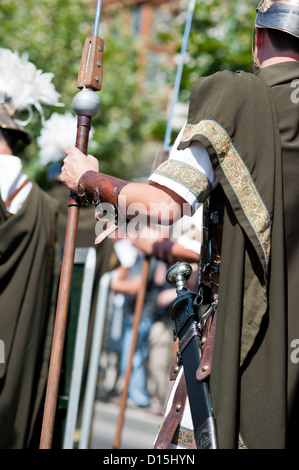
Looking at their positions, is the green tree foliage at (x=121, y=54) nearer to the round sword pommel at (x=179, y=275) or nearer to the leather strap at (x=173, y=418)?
the round sword pommel at (x=179, y=275)

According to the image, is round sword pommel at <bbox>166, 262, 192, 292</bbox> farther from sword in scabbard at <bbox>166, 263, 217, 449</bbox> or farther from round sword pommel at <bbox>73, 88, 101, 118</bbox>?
round sword pommel at <bbox>73, 88, 101, 118</bbox>

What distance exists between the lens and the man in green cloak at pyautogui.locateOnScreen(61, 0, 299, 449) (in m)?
1.84

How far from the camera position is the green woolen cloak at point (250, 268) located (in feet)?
6.00

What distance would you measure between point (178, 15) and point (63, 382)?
7.70m

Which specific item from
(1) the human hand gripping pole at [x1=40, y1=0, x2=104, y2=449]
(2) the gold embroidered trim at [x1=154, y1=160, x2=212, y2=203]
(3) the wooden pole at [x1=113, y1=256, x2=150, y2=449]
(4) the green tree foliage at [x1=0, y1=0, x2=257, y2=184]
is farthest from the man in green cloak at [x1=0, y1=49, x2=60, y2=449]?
(4) the green tree foliage at [x1=0, y1=0, x2=257, y2=184]

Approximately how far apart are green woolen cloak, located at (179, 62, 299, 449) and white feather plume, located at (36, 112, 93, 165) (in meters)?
3.16

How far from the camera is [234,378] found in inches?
71.8

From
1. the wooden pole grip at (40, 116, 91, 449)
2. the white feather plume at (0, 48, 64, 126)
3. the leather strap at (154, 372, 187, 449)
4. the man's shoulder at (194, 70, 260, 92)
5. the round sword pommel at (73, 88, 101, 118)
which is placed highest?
the white feather plume at (0, 48, 64, 126)

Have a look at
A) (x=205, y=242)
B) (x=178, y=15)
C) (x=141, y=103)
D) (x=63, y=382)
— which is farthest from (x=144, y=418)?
(x=141, y=103)

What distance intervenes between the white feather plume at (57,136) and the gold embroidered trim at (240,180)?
10.4 feet

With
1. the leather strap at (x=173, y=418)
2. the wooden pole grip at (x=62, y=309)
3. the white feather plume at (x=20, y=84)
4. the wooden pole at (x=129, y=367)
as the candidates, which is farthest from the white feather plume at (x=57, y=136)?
the leather strap at (x=173, y=418)

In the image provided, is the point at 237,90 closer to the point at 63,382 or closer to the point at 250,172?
the point at 250,172

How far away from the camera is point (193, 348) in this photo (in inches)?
78.7

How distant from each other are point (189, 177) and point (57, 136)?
3357 mm
